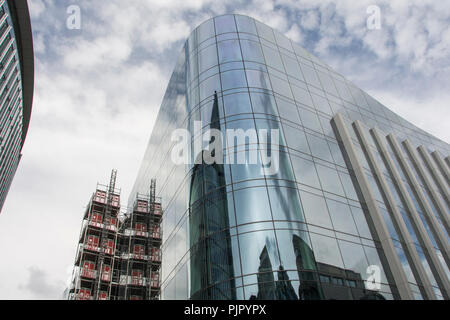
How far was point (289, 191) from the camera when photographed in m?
21.4

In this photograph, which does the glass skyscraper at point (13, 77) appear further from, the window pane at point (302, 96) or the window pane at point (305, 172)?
the window pane at point (305, 172)

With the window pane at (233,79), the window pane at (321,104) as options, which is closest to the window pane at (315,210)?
the window pane at (233,79)

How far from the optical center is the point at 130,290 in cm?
3447

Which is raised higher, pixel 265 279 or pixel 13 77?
pixel 13 77

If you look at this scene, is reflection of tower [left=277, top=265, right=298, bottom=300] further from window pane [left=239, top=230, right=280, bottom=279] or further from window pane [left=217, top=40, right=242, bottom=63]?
window pane [left=217, top=40, right=242, bottom=63]

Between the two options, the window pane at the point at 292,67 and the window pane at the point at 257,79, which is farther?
Result: the window pane at the point at 292,67

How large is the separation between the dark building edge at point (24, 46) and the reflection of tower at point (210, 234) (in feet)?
163

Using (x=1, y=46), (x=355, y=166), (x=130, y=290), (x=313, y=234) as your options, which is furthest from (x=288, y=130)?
A: (x=1, y=46)

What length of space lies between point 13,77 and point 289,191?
6226cm

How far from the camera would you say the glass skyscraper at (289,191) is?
19.3 m

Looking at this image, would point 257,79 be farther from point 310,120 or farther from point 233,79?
point 310,120

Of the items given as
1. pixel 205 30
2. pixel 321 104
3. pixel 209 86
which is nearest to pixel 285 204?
pixel 209 86

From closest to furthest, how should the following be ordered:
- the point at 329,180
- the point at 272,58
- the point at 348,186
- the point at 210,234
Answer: the point at 210,234
the point at 329,180
the point at 348,186
the point at 272,58
